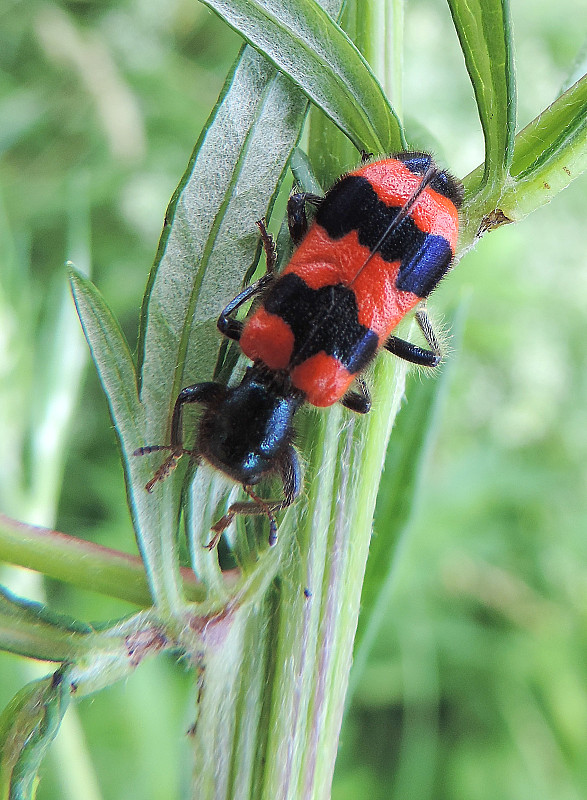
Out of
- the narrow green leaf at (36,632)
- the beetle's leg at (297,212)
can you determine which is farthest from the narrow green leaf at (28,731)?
the beetle's leg at (297,212)

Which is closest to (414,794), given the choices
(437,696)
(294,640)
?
(437,696)

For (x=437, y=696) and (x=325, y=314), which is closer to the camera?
(x=325, y=314)

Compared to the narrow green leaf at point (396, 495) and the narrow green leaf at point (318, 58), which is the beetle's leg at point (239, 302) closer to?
the narrow green leaf at point (318, 58)

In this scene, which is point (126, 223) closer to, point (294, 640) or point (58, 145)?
point (58, 145)

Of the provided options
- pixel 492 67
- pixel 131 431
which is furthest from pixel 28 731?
pixel 492 67

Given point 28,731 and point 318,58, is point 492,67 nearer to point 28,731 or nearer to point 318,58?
point 318,58
